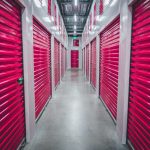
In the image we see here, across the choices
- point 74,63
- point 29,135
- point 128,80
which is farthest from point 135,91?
point 74,63

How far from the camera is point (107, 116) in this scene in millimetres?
3828

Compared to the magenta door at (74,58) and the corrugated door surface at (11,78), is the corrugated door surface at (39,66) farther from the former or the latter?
the magenta door at (74,58)

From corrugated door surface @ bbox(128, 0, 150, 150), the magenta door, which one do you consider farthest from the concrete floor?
the magenta door

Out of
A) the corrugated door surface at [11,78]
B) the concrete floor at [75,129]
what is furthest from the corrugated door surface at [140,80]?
the corrugated door surface at [11,78]

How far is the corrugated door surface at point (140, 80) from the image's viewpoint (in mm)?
1971

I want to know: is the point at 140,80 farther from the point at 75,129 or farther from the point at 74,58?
the point at 74,58

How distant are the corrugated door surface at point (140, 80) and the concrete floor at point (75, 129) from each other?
1.59 feet

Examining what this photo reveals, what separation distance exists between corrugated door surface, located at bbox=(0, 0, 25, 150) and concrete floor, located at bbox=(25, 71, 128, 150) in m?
0.50

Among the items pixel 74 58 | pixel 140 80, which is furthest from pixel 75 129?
pixel 74 58

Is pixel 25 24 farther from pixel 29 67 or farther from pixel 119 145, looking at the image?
pixel 119 145

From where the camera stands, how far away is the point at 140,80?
2143mm

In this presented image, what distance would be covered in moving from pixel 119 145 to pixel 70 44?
17.1 meters

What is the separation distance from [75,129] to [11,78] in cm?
171

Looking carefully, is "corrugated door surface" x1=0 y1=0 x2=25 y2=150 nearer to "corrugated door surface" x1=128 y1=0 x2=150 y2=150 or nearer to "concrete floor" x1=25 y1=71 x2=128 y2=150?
"concrete floor" x1=25 y1=71 x2=128 y2=150
